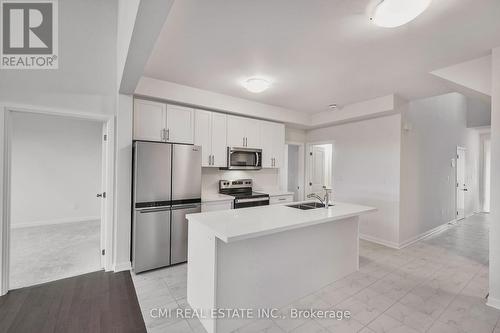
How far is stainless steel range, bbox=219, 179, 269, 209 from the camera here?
3.88m

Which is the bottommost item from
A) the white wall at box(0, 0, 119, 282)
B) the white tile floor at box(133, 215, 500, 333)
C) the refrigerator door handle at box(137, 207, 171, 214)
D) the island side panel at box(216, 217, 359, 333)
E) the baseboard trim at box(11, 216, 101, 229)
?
the white tile floor at box(133, 215, 500, 333)

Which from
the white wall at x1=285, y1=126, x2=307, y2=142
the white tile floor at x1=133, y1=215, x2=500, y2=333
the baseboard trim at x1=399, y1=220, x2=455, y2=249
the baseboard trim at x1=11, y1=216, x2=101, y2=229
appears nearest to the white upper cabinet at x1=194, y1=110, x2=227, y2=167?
the white tile floor at x1=133, y1=215, x2=500, y2=333

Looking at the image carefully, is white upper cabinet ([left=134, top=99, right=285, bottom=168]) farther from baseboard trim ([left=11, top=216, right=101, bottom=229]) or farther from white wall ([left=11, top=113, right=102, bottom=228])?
baseboard trim ([left=11, top=216, right=101, bottom=229])

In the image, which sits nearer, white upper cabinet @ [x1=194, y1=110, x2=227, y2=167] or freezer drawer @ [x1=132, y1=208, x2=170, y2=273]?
freezer drawer @ [x1=132, y1=208, x2=170, y2=273]

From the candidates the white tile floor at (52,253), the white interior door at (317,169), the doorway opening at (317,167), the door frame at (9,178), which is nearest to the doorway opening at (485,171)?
the doorway opening at (317,167)

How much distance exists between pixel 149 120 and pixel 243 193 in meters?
2.17

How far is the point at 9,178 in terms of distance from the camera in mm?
2404

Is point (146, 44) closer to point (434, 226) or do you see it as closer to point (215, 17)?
point (215, 17)

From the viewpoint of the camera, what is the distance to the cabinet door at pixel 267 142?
457cm

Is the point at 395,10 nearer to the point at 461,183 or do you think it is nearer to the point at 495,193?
the point at 495,193

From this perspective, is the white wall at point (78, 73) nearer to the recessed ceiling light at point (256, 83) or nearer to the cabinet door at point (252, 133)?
the recessed ceiling light at point (256, 83)

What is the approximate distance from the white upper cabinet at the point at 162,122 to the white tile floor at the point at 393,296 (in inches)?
76.1

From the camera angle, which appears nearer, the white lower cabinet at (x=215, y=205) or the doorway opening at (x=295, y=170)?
the white lower cabinet at (x=215, y=205)

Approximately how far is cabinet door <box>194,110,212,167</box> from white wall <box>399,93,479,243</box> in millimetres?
3501
